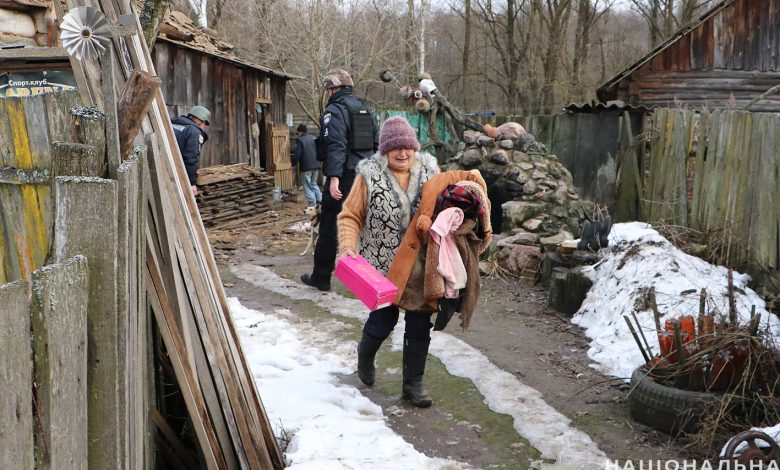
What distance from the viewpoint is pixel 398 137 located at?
183 inches

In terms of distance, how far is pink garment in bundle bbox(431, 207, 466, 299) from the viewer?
173 inches

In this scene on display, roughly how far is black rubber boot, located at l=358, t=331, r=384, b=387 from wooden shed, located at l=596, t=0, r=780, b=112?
1213 centimetres

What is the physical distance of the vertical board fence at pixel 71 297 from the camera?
61.1 inches

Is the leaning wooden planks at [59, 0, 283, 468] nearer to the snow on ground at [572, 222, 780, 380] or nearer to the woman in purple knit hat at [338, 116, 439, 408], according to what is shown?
the woman in purple knit hat at [338, 116, 439, 408]

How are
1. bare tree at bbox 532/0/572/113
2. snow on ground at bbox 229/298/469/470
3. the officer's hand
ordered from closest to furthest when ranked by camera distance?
snow on ground at bbox 229/298/469/470 → the officer's hand → bare tree at bbox 532/0/572/113

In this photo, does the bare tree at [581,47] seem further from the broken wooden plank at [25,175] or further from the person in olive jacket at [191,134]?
the broken wooden plank at [25,175]

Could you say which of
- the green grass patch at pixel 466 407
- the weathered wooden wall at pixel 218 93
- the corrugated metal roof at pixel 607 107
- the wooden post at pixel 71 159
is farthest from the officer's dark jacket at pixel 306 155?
the wooden post at pixel 71 159

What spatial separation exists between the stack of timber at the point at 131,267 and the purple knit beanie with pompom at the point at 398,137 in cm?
163

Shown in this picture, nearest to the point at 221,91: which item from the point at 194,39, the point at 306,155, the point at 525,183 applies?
the point at 194,39

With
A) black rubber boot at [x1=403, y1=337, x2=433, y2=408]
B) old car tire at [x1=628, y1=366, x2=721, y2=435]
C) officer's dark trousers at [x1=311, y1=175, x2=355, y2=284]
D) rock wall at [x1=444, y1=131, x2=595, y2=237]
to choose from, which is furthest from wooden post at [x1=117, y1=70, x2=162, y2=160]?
rock wall at [x1=444, y1=131, x2=595, y2=237]

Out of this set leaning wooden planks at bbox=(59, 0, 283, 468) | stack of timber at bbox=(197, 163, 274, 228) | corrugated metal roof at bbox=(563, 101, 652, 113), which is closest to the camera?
leaning wooden planks at bbox=(59, 0, 283, 468)

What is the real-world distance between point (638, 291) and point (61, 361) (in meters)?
5.60

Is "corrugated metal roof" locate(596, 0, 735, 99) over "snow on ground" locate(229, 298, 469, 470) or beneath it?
over

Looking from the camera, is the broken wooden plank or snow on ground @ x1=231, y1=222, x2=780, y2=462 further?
snow on ground @ x1=231, y1=222, x2=780, y2=462
